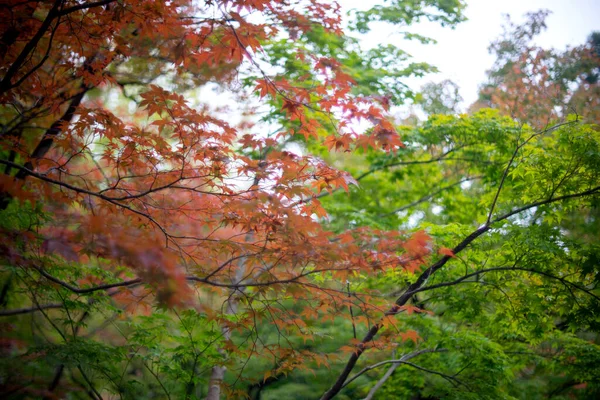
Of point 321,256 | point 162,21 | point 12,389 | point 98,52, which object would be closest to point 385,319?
point 321,256

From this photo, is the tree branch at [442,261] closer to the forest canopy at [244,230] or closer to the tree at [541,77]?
the forest canopy at [244,230]

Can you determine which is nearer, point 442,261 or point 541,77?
point 442,261

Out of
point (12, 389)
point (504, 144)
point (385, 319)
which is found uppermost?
point (504, 144)

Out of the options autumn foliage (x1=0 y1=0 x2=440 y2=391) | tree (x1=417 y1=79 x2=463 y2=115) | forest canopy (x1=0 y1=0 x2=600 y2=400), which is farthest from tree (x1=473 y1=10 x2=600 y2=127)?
autumn foliage (x1=0 y1=0 x2=440 y2=391)

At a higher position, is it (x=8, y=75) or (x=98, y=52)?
(x=98, y=52)

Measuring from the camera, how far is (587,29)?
48.8 ft

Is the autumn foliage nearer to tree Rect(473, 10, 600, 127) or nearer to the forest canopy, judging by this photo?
the forest canopy

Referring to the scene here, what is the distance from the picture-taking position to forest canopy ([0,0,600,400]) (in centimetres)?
272

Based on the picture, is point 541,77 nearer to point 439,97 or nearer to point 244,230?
point 439,97

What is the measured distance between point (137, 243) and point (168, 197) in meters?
1.63

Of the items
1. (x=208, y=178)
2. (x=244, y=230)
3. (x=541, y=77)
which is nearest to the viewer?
(x=208, y=178)

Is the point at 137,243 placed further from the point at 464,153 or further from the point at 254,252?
the point at 464,153

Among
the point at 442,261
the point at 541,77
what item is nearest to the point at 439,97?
the point at 541,77

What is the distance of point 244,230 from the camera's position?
3.74m
